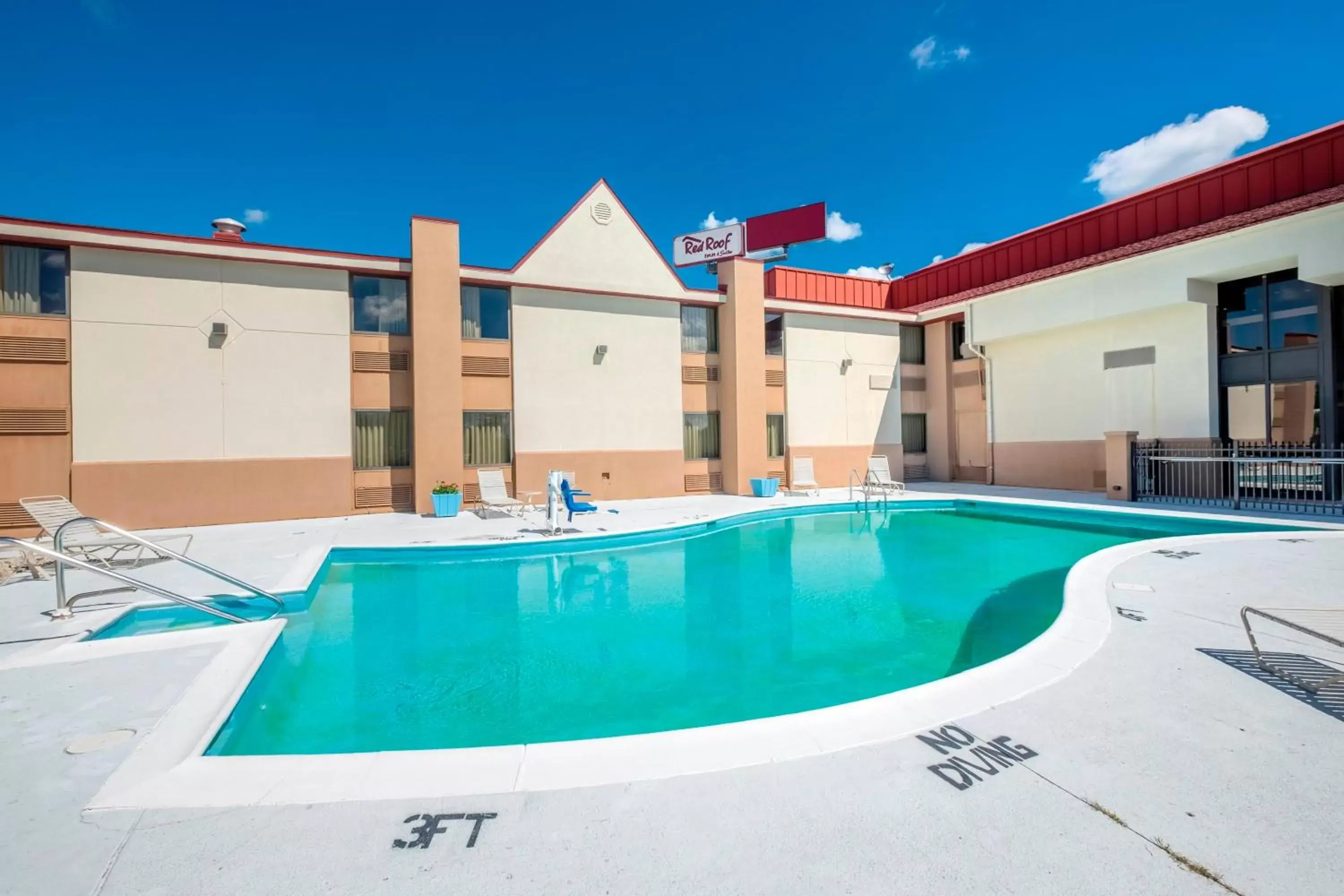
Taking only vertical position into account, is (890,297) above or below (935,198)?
below

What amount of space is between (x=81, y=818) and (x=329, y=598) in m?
5.04

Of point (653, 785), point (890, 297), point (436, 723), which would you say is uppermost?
point (890, 297)

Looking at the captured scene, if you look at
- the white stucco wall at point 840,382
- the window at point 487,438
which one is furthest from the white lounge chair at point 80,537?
the white stucco wall at point 840,382

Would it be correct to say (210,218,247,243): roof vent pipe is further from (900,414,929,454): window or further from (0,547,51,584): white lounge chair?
(900,414,929,454): window

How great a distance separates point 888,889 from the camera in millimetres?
1912

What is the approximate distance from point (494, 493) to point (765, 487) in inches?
267

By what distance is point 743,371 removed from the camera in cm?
1605

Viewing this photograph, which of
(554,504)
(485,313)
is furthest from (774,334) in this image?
(554,504)

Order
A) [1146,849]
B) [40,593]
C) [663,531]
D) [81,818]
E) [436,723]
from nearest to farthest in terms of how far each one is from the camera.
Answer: [1146,849] → [81,818] → [436,723] → [40,593] → [663,531]

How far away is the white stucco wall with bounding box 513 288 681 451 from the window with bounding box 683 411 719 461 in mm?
494

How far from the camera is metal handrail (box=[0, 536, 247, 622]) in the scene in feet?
14.8

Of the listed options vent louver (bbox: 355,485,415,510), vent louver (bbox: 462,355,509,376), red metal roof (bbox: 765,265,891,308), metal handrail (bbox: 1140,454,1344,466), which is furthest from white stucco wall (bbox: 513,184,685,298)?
metal handrail (bbox: 1140,454,1344,466)

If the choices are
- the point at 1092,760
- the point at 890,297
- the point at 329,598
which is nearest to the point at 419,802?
the point at 1092,760

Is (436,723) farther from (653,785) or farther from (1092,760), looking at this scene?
(1092,760)
